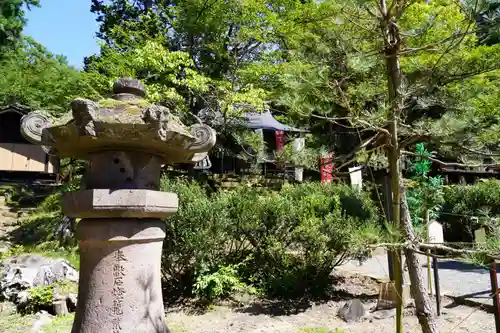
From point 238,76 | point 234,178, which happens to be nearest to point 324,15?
point 238,76

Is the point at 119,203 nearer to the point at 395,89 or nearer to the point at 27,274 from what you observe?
the point at 395,89

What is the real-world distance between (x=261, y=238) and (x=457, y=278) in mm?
4482

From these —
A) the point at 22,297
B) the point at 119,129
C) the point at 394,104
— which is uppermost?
the point at 394,104

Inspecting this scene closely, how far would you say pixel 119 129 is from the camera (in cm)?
234

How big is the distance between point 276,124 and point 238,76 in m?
4.61

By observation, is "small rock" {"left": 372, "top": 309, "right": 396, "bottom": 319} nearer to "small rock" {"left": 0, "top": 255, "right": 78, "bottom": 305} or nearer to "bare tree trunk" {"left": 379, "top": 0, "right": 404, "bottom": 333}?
"bare tree trunk" {"left": 379, "top": 0, "right": 404, "bottom": 333}

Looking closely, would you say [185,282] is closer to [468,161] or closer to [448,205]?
[468,161]

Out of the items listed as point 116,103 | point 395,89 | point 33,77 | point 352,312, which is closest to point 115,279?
point 116,103

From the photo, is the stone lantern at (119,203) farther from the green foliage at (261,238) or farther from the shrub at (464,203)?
the shrub at (464,203)

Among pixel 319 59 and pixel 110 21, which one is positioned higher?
pixel 110 21

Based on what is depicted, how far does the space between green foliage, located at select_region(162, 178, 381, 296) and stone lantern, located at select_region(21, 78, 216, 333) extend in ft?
10.6

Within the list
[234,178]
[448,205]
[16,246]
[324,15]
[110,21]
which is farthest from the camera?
[110,21]

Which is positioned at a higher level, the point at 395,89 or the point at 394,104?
the point at 395,89

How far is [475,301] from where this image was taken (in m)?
5.49
